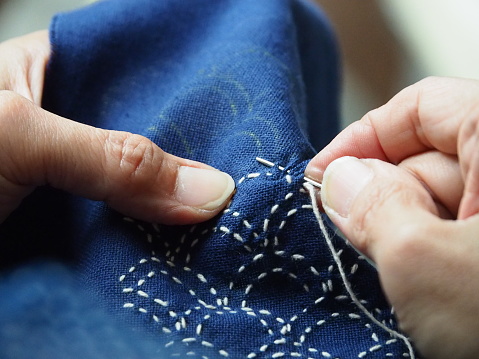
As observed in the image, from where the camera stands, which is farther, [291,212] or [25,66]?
[25,66]

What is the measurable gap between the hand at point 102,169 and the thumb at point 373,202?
0.12 m

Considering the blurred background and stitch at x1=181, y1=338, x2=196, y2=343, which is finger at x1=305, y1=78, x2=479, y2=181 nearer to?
stitch at x1=181, y1=338, x2=196, y2=343

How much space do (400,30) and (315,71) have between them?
0.38 meters

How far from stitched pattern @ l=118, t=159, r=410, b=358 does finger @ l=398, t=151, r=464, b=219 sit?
11cm

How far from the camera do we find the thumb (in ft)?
1.57

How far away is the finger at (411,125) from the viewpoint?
1.76 ft

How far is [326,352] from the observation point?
→ 57 cm

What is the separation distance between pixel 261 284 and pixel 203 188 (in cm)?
13

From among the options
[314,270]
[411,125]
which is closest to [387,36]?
[411,125]

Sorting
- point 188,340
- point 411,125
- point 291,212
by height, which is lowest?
point 188,340

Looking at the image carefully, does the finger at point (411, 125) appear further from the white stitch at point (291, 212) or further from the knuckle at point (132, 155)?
the knuckle at point (132, 155)

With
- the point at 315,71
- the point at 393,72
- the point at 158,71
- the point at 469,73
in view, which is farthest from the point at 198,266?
the point at 393,72

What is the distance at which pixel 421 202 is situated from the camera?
1.62 feet

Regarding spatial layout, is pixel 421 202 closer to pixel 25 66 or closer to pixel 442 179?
pixel 442 179
